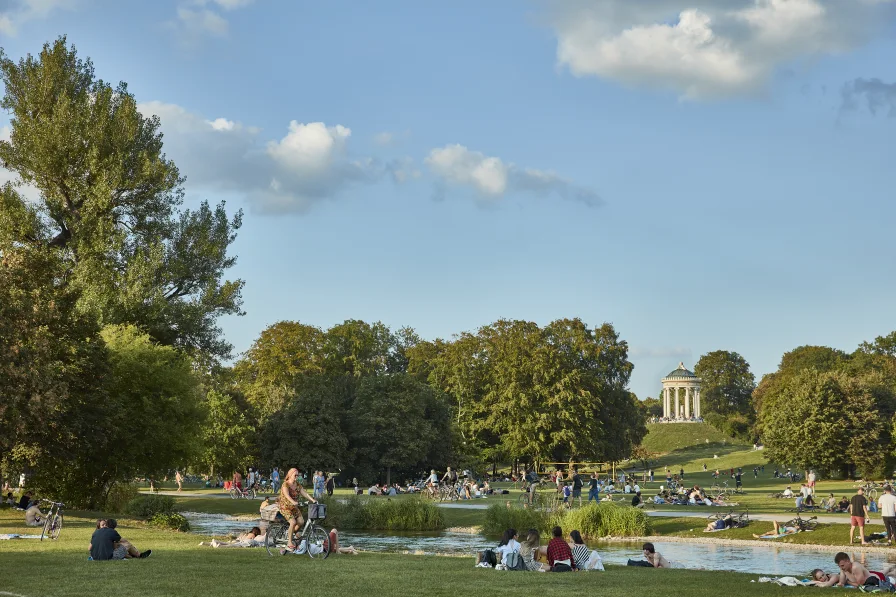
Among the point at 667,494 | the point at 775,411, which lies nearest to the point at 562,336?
the point at 775,411

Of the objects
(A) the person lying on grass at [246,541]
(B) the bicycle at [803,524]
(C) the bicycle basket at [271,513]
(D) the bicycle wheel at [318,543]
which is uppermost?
(C) the bicycle basket at [271,513]

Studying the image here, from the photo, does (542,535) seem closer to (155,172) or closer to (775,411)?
(155,172)

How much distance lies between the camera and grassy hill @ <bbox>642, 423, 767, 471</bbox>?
3466 inches

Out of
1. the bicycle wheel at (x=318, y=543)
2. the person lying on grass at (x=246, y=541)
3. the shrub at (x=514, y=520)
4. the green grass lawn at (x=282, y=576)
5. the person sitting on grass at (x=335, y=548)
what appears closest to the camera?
the green grass lawn at (x=282, y=576)

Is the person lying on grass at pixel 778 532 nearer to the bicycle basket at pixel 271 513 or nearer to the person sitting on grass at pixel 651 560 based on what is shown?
the person sitting on grass at pixel 651 560

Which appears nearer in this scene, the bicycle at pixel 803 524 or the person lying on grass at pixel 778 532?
the person lying on grass at pixel 778 532

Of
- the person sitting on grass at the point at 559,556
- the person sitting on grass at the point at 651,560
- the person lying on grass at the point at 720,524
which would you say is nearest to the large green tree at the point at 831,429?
the person lying on grass at the point at 720,524

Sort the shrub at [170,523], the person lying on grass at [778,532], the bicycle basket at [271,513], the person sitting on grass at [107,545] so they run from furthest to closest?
1. the shrub at [170,523]
2. the person lying on grass at [778,532]
3. the bicycle basket at [271,513]
4. the person sitting on grass at [107,545]

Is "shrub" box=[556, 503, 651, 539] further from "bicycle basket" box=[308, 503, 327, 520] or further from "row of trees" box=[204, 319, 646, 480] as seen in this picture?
"row of trees" box=[204, 319, 646, 480]

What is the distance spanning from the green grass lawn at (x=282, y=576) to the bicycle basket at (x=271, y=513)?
747mm

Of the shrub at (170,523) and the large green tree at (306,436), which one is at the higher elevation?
the large green tree at (306,436)

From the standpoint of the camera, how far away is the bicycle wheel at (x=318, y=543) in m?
19.0

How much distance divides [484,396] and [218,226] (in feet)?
115

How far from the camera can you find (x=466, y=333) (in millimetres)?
81250
